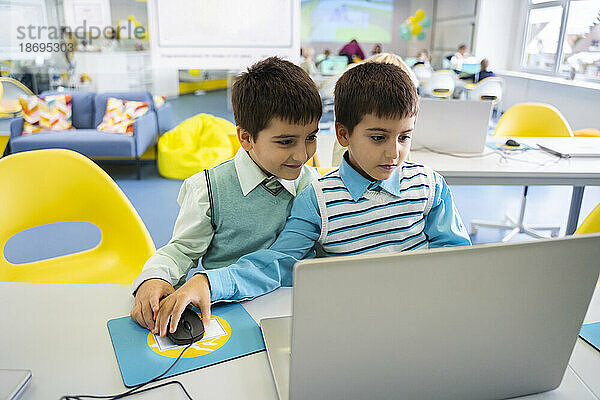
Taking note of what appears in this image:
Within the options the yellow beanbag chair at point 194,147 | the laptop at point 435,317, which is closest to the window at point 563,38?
the yellow beanbag chair at point 194,147

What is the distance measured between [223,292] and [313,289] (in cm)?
42

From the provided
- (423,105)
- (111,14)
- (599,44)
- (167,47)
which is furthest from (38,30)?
(599,44)

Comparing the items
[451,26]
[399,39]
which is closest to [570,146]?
[451,26]

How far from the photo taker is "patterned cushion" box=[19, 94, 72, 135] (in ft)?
14.6

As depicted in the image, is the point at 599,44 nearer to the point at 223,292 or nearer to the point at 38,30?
the point at 38,30

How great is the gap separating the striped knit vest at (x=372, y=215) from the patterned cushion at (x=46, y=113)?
13.9 feet

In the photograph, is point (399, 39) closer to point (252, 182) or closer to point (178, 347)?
point (252, 182)

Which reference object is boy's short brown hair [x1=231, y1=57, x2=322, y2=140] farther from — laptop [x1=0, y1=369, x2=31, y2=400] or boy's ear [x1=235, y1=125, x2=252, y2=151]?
laptop [x1=0, y1=369, x2=31, y2=400]

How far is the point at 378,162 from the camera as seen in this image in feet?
3.35

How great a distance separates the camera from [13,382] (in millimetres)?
693

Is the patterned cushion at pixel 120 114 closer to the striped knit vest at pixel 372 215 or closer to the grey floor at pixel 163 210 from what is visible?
the grey floor at pixel 163 210

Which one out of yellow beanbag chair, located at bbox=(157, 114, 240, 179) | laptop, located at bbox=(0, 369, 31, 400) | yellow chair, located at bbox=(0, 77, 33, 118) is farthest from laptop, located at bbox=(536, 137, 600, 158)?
yellow chair, located at bbox=(0, 77, 33, 118)

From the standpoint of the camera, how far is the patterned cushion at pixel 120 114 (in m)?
4.46

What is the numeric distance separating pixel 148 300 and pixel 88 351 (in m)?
0.13
